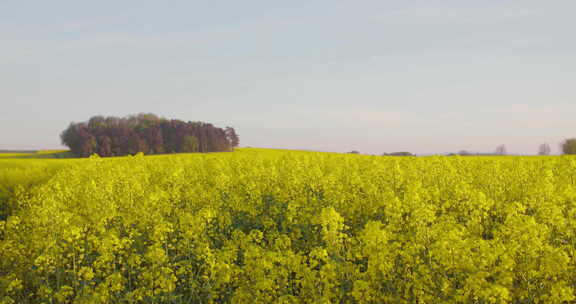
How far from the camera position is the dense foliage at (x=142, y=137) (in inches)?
2276

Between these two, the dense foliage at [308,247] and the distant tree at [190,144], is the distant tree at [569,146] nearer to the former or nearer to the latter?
the dense foliage at [308,247]

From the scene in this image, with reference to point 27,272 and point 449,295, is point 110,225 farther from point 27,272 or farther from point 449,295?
point 449,295

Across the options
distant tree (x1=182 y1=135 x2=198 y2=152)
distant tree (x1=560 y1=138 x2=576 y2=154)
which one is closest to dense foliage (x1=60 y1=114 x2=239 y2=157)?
distant tree (x1=182 y1=135 x2=198 y2=152)

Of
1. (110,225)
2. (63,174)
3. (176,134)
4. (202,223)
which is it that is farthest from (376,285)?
(176,134)

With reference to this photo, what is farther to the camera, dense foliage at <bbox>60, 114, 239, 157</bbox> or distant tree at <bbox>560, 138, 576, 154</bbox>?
dense foliage at <bbox>60, 114, 239, 157</bbox>

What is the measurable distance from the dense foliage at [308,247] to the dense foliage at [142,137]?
46702mm

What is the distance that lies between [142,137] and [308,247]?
56178 mm

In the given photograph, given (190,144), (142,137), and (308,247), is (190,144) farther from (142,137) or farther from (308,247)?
(308,247)

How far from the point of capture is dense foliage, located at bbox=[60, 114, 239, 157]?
2276 inches

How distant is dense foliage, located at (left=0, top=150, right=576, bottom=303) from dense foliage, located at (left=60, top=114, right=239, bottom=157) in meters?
46.7

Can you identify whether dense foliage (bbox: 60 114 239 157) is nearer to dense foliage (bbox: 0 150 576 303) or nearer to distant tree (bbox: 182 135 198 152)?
distant tree (bbox: 182 135 198 152)

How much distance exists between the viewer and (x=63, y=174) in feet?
55.5

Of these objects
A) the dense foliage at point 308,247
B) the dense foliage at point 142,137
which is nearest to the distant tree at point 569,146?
the dense foliage at point 308,247

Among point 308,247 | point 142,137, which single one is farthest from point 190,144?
point 308,247
